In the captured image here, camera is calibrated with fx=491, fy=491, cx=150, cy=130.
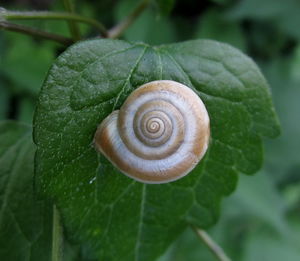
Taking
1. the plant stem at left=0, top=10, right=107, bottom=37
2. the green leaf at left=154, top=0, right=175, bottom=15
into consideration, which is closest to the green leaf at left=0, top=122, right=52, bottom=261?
the plant stem at left=0, top=10, right=107, bottom=37

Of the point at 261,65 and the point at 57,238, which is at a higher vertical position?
the point at 57,238

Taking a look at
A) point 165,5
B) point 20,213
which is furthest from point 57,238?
point 165,5

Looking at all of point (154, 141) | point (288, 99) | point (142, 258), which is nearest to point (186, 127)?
point (154, 141)

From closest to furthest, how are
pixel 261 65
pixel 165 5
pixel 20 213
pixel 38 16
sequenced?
pixel 38 16
pixel 20 213
pixel 165 5
pixel 261 65

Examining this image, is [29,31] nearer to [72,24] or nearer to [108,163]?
[72,24]

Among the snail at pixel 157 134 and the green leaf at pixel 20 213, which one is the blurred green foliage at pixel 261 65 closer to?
the green leaf at pixel 20 213

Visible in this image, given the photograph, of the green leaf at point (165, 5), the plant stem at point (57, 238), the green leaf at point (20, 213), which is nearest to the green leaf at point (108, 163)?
the plant stem at point (57, 238)

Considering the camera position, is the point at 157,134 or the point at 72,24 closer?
the point at 157,134

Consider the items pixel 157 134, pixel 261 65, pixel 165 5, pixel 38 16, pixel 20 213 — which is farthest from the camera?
pixel 261 65
